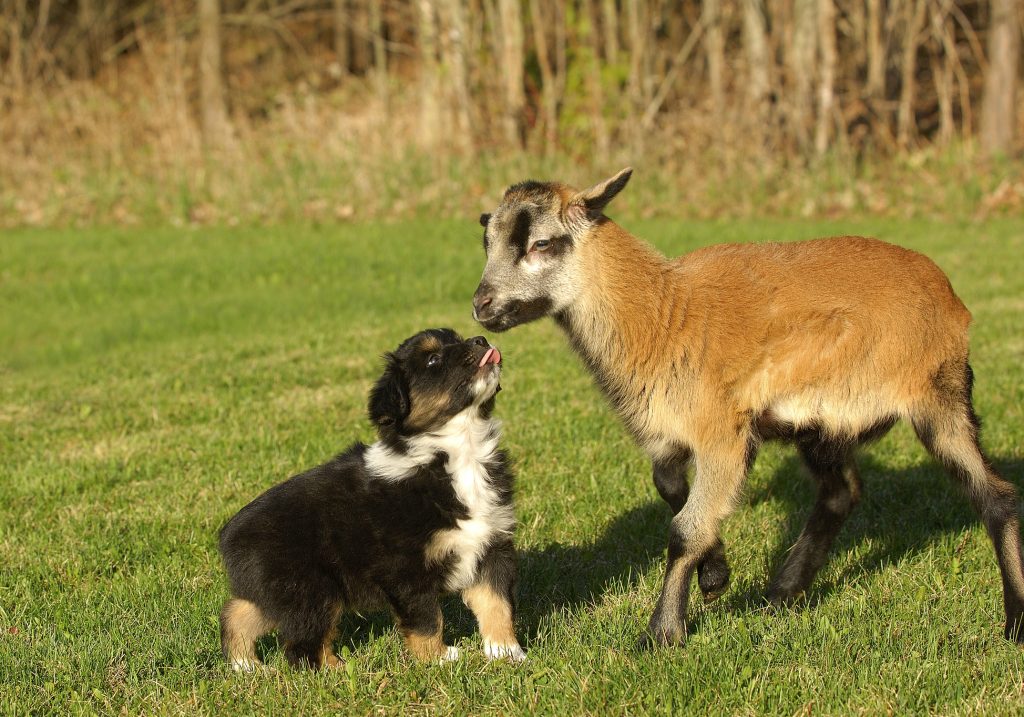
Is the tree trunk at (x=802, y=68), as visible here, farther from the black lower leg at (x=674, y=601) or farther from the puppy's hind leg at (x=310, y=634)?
the puppy's hind leg at (x=310, y=634)

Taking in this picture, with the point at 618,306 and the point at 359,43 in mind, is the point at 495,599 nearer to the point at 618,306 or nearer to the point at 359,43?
the point at 618,306

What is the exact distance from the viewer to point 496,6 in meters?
20.1

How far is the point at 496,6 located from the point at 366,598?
54.4 feet

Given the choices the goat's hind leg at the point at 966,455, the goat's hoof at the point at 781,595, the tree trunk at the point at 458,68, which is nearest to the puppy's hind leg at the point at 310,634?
the goat's hoof at the point at 781,595

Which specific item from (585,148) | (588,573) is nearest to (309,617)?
(588,573)

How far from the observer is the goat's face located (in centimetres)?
564

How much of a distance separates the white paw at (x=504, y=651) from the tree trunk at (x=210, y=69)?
69.8ft

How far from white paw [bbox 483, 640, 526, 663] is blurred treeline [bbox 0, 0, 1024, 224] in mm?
13509

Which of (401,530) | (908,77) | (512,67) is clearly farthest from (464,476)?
(908,77)

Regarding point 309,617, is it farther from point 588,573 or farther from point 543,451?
point 543,451

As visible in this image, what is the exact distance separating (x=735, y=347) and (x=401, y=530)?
1.67 m

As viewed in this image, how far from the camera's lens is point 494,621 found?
196 inches

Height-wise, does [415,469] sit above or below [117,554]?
above

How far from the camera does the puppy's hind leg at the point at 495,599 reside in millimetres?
4969
